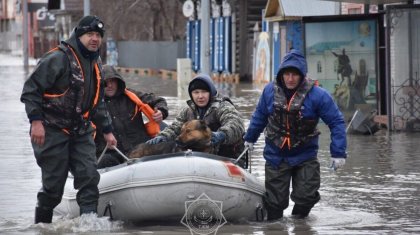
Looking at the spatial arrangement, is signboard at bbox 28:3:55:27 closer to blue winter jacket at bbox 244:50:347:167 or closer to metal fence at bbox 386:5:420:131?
metal fence at bbox 386:5:420:131

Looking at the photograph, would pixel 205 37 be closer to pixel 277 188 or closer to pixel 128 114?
pixel 128 114

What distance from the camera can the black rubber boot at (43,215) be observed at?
9820mm

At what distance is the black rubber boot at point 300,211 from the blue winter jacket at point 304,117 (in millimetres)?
418

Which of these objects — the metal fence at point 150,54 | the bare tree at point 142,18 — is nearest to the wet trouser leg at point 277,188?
the bare tree at point 142,18

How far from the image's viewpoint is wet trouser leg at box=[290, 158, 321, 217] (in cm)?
1008

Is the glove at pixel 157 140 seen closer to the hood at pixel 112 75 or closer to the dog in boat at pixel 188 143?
the dog in boat at pixel 188 143

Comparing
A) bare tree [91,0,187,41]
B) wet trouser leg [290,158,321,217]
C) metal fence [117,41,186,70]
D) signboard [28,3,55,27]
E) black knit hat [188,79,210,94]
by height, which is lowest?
wet trouser leg [290,158,321,217]

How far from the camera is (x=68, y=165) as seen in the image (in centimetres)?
955

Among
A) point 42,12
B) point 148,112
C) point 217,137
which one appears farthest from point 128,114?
point 42,12

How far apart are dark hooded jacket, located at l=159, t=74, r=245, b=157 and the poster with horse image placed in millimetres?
10367

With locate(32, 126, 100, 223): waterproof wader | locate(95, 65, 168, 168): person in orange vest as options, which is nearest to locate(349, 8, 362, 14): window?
locate(95, 65, 168, 168): person in orange vest

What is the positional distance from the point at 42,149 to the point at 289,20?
17.1 meters

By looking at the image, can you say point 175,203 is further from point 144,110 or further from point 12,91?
point 12,91

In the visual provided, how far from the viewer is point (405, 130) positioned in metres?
19.5
